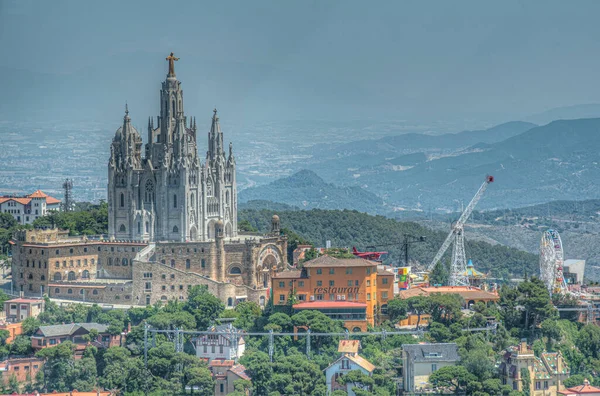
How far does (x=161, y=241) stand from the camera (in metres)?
94.1

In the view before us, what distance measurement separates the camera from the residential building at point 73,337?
270 feet

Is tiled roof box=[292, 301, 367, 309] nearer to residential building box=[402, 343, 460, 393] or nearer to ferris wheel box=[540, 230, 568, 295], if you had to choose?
residential building box=[402, 343, 460, 393]

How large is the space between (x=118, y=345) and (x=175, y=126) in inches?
801

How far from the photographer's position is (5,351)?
8162 centimetres

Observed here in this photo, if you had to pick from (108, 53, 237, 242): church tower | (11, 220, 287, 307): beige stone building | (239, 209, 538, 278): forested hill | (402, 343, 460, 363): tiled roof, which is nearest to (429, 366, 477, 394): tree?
(402, 343, 460, 363): tiled roof

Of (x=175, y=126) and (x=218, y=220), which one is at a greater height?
(x=175, y=126)

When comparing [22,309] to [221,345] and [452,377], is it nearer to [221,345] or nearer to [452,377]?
[221,345]

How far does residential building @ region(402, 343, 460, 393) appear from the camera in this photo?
77562 millimetres

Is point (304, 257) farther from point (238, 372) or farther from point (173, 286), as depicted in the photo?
point (238, 372)

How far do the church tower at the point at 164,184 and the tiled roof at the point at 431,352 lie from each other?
23.0m

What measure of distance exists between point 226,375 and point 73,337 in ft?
34.8

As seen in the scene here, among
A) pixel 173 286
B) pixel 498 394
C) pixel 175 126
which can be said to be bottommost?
pixel 498 394

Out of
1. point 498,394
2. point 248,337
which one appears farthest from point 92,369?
point 498,394

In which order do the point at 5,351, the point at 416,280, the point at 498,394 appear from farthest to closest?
the point at 416,280 → the point at 5,351 → the point at 498,394
